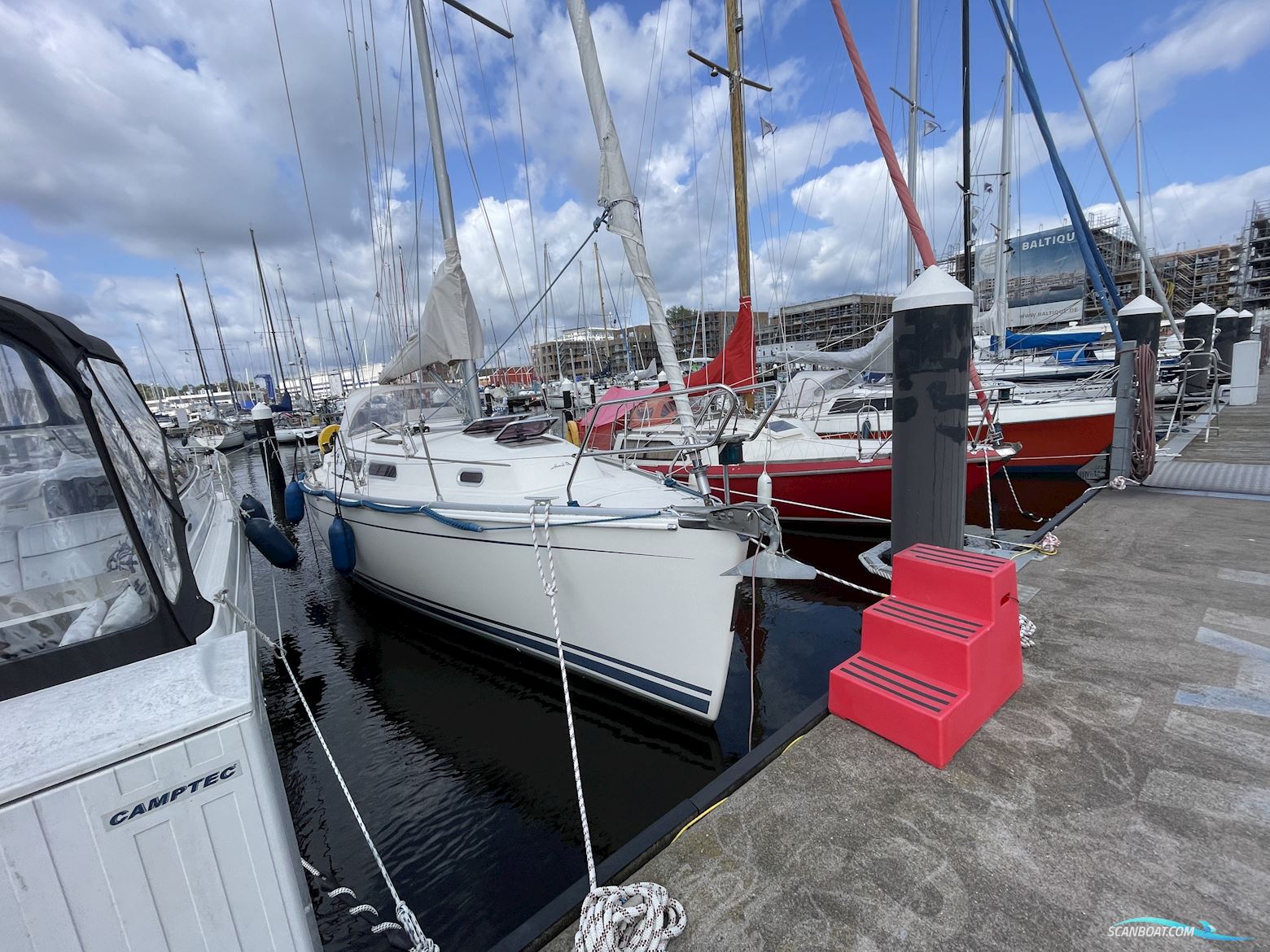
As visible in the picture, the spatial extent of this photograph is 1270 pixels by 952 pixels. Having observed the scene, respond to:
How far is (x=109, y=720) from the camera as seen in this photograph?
1267 mm

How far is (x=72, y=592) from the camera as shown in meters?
1.79

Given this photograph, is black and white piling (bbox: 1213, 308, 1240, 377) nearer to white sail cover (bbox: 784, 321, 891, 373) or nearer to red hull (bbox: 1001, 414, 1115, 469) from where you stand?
red hull (bbox: 1001, 414, 1115, 469)

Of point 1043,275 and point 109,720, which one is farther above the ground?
point 1043,275

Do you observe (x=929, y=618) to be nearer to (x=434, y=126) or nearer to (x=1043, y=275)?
(x=434, y=126)

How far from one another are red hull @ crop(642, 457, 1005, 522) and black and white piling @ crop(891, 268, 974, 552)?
3914 millimetres

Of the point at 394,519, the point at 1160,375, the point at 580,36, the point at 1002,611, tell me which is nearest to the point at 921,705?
the point at 1002,611

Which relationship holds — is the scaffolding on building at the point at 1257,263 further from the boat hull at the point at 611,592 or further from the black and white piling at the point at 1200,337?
the boat hull at the point at 611,592

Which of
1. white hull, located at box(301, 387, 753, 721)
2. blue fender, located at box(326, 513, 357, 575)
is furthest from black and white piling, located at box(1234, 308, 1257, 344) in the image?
blue fender, located at box(326, 513, 357, 575)

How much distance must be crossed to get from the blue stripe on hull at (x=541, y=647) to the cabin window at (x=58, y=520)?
9.89ft

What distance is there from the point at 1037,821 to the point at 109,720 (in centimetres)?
291

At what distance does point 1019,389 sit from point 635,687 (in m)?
12.7

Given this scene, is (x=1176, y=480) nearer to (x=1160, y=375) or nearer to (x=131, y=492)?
(x=131, y=492)

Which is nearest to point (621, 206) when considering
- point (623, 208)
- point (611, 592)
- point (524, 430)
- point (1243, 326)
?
point (623, 208)

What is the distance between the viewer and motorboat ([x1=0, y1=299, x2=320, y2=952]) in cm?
113
